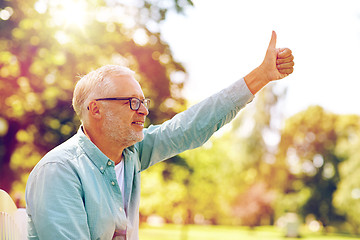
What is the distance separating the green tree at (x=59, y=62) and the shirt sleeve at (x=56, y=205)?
4307mm

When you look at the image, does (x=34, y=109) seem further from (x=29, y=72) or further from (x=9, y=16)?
(x=9, y=16)

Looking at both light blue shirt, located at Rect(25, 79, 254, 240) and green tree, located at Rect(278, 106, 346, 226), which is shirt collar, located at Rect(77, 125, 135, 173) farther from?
green tree, located at Rect(278, 106, 346, 226)

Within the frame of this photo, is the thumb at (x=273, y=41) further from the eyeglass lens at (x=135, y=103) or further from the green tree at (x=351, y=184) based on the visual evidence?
the green tree at (x=351, y=184)

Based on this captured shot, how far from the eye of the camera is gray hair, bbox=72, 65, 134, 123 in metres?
1.78

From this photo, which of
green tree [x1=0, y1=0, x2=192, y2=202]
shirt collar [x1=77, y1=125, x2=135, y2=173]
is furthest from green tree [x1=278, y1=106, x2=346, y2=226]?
shirt collar [x1=77, y1=125, x2=135, y2=173]

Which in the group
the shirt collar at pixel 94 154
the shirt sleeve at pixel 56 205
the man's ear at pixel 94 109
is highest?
the man's ear at pixel 94 109

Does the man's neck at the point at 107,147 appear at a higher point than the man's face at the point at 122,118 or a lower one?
lower

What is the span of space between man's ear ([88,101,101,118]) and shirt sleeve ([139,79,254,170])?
0.30 m

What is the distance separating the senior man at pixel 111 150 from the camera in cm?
147

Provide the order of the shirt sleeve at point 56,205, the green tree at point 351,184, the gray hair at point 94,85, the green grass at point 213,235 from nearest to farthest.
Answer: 1. the shirt sleeve at point 56,205
2. the gray hair at point 94,85
3. the green grass at point 213,235
4. the green tree at point 351,184

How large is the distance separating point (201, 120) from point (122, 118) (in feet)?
1.13

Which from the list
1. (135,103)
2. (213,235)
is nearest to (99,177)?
(135,103)

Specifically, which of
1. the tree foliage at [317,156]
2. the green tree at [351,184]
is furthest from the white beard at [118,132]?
the tree foliage at [317,156]

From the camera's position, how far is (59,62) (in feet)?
25.0
